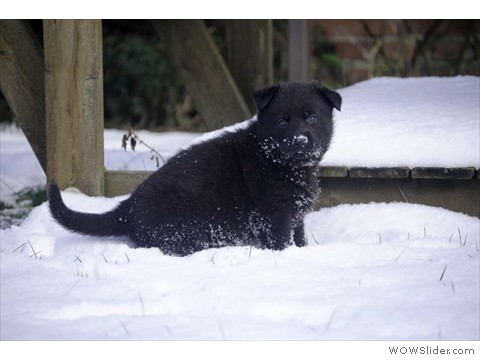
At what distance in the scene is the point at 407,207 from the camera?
4191 mm

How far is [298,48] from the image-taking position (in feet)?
18.8

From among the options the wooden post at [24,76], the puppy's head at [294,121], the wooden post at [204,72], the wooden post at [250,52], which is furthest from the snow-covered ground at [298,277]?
the wooden post at [250,52]

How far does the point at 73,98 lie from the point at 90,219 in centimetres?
102

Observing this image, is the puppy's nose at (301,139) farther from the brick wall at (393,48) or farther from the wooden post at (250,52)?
the brick wall at (393,48)

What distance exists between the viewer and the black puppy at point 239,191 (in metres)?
3.62

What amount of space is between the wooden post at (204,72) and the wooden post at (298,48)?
18.9 inches

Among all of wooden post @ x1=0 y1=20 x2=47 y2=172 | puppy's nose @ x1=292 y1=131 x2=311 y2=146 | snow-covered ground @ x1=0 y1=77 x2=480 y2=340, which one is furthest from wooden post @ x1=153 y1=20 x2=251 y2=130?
puppy's nose @ x1=292 y1=131 x2=311 y2=146

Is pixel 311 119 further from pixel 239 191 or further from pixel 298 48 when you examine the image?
pixel 298 48

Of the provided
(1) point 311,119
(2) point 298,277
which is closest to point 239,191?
(1) point 311,119

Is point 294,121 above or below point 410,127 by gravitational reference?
above

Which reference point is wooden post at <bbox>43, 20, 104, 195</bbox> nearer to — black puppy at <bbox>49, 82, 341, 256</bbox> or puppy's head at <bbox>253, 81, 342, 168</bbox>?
black puppy at <bbox>49, 82, 341, 256</bbox>

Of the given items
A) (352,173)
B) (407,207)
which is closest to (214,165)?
(352,173)

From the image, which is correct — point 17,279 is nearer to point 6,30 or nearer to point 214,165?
point 214,165
